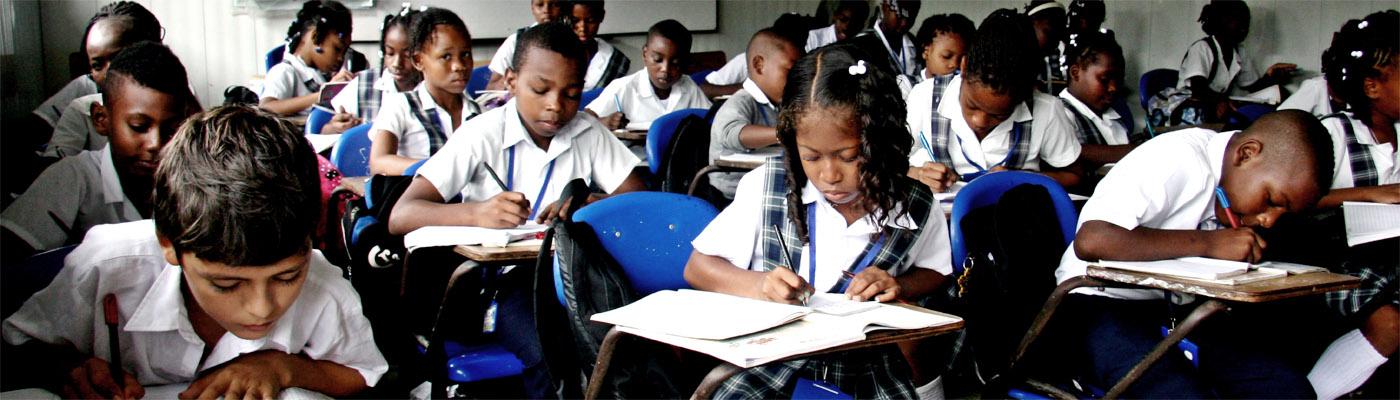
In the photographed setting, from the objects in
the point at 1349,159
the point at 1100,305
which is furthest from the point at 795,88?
the point at 1349,159

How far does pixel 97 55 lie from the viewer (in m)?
3.60

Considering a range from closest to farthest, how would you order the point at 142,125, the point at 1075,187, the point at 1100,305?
the point at 142,125 < the point at 1100,305 < the point at 1075,187

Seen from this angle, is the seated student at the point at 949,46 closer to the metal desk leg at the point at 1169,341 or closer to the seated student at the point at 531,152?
the seated student at the point at 531,152

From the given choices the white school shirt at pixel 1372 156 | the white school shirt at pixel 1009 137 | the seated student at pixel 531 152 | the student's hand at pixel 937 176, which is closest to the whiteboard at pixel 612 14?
the white school shirt at pixel 1009 137

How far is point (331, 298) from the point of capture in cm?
142

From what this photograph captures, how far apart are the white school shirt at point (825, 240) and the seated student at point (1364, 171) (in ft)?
3.79

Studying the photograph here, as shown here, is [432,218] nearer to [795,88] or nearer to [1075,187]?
[795,88]

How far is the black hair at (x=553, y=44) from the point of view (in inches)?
108

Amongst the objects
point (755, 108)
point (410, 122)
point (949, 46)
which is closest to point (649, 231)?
point (410, 122)

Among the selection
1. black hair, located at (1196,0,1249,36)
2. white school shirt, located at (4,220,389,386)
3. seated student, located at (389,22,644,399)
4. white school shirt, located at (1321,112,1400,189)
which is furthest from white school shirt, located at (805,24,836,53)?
white school shirt, located at (4,220,389,386)

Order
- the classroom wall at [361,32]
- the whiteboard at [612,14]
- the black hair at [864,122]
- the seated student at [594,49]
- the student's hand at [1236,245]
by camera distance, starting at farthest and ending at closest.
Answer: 1. the whiteboard at [612,14]
2. the classroom wall at [361,32]
3. the seated student at [594,49]
4. the student's hand at [1236,245]
5. the black hair at [864,122]

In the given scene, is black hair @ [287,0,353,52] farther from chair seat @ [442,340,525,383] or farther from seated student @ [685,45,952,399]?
seated student @ [685,45,952,399]

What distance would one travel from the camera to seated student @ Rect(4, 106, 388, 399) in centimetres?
122

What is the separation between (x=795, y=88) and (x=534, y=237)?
664 mm
